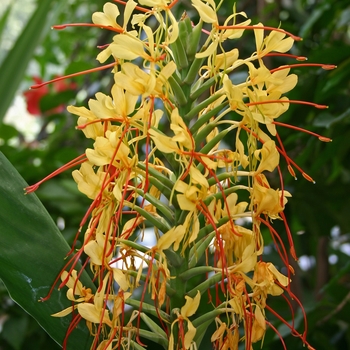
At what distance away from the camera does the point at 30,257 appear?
1.33 ft

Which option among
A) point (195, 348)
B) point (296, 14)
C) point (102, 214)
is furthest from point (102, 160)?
point (296, 14)

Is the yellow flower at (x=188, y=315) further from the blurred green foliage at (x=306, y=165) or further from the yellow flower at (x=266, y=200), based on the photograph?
the blurred green foliage at (x=306, y=165)

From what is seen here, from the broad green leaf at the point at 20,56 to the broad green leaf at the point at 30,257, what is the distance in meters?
0.44

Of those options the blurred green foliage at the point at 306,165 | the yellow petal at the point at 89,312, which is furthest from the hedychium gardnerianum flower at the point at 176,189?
the blurred green foliage at the point at 306,165

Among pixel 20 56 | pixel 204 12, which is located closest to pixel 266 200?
pixel 204 12

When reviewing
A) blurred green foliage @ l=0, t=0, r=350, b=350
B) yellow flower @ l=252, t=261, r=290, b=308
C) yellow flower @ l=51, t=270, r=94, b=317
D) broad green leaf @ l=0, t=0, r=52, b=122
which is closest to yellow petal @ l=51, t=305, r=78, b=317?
yellow flower @ l=51, t=270, r=94, b=317

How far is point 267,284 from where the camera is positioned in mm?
384

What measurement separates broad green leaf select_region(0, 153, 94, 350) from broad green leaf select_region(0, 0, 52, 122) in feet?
1.46

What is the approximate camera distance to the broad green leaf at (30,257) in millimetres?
402

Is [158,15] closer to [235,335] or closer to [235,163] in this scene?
[235,163]

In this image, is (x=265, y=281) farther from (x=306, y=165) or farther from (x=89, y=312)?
(x=306, y=165)

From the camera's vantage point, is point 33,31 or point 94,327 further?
point 33,31

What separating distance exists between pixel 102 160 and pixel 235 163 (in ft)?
0.32

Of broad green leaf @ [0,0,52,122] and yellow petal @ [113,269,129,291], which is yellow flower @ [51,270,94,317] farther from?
broad green leaf @ [0,0,52,122]
